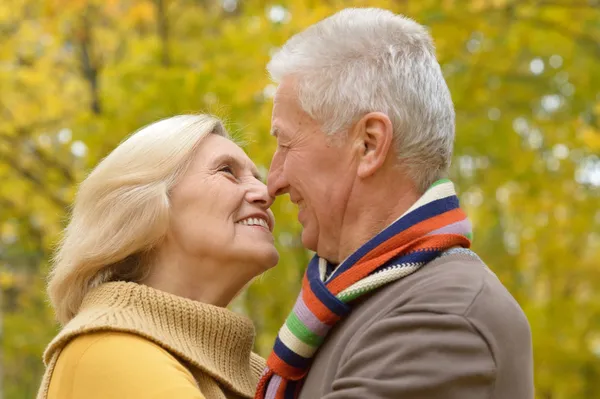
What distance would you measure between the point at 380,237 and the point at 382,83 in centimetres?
42

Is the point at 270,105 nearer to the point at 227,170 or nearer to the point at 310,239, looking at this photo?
the point at 227,170

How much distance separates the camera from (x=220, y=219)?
303 centimetres

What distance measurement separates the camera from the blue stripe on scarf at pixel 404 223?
92.2 inches

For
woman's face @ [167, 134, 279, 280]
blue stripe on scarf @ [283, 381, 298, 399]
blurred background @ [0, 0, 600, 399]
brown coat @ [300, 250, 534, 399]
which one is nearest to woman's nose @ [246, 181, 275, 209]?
woman's face @ [167, 134, 279, 280]

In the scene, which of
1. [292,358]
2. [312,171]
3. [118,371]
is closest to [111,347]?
[118,371]

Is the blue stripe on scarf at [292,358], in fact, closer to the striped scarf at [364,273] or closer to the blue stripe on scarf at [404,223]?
the striped scarf at [364,273]

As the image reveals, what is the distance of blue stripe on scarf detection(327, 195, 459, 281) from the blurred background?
251 centimetres

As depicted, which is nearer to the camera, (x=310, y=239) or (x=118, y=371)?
(x=118, y=371)

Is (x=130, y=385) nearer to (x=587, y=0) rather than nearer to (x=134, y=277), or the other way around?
(x=134, y=277)

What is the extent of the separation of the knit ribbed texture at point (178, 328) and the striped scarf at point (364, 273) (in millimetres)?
359

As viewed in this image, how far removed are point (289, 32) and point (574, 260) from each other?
3.29 meters

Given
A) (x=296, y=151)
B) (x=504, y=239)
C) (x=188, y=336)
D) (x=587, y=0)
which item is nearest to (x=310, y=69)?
(x=296, y=151)

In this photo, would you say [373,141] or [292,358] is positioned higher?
[373,141]

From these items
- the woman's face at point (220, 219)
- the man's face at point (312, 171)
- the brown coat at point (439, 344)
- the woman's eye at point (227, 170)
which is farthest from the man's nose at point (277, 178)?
the brown coat at point (439, 344)
